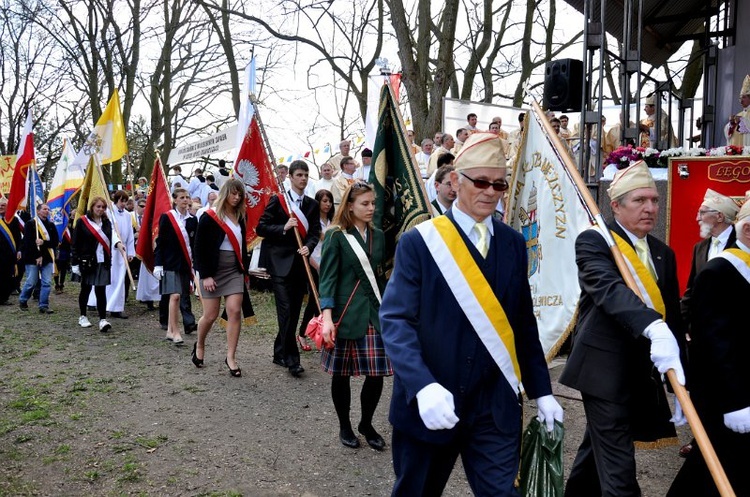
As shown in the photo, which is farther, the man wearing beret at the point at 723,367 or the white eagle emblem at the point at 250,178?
the white eagle emblem at the point at 250,178

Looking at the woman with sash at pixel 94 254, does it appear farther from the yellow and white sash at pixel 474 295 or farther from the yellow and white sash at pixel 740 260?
the yellow and white sash at pixel 740 260

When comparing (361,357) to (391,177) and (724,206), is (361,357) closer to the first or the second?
(391,177)

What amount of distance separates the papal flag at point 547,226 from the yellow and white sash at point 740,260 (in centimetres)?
131

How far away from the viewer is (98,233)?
36.2ft

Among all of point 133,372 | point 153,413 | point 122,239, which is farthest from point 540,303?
point 122,239

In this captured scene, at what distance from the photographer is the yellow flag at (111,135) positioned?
13617 mm

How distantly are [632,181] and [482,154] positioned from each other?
111 cm

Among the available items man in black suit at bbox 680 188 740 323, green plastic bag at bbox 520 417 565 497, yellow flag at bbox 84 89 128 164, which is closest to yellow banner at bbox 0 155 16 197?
yellow flag at bbox 84 89 128 164

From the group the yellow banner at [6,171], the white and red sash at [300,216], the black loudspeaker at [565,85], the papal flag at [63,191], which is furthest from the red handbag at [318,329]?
the yellow banner at [6,171]

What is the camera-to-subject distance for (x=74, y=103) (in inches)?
1427

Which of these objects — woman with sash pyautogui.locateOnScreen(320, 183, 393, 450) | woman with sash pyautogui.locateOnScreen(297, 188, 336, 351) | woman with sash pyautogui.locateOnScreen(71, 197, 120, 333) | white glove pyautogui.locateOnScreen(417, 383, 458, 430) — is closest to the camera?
white glove pyautogui.locateOnScreen(417, 383, 458, 430)

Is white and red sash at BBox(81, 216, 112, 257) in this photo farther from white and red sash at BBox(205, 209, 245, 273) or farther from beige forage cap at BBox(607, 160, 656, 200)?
beige forage cap at BBox(607, 160, 656, 200)

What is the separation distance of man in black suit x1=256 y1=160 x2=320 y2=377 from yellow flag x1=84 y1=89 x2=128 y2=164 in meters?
6.64

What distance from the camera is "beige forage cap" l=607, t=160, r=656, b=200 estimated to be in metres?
3.78
